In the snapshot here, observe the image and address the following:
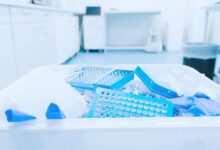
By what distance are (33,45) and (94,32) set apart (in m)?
2.33

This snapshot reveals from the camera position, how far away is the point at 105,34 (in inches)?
164

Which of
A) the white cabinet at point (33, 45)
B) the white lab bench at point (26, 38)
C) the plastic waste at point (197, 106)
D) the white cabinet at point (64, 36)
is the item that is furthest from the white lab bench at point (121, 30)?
the plastic waste at point (197, 106)

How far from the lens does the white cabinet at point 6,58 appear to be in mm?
1294

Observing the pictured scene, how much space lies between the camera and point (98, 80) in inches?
25.2

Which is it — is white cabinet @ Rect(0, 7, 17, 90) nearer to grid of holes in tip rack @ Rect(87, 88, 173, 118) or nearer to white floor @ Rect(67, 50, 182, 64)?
grid of holes in tip rack @ Rect(87, 88, 173, 118)

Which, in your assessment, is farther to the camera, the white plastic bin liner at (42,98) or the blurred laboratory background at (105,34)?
the blurred laboratory background at (105,34)

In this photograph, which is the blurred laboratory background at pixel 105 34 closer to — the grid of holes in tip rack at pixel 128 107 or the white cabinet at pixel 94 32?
the white cabinet at pixel 94 32

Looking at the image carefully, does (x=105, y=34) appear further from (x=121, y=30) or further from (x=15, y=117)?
(x=15, y=117)

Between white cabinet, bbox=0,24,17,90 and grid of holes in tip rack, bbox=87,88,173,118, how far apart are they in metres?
0.97

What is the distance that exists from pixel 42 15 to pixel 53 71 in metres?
1.57

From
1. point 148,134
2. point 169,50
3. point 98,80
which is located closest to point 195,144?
point 148,134

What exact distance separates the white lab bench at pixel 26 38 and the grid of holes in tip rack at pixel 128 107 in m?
0.97

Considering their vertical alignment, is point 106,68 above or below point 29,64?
above

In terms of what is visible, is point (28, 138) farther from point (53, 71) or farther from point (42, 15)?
point (42, 15)
